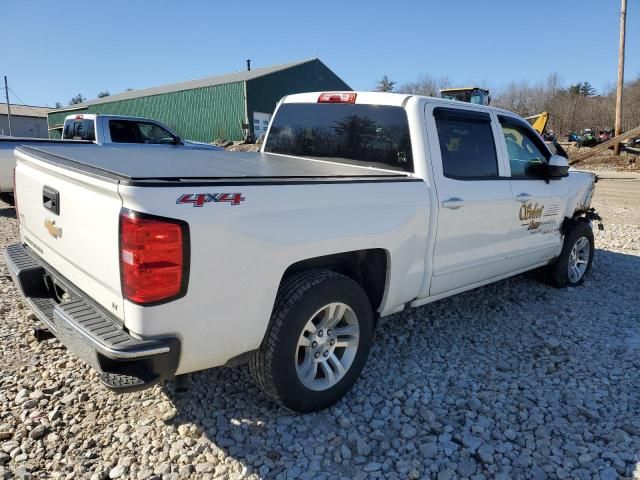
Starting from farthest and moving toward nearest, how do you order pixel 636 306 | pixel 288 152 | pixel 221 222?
pixel 636 306 < pixel 288 152 < pixel 221 222

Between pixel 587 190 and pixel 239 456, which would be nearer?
pixel 239 456

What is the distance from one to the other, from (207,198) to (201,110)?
35701 millimetres

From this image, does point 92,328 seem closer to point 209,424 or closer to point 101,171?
point 101,171

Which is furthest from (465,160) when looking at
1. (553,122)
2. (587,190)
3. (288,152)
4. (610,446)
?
(553,122)

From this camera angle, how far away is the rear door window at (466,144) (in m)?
3.69

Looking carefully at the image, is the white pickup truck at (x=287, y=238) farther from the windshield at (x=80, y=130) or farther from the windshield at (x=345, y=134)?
the windshield at (x=80, y=130)

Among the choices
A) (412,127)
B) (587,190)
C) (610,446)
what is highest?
(412,127)

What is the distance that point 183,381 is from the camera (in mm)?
2520

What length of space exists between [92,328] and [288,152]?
8.82 ft

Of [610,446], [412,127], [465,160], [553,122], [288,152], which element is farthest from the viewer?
[553,122]

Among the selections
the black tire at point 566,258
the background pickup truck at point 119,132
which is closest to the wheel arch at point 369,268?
the black tire at point 566,258

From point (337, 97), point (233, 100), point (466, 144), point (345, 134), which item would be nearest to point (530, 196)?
point (466, 144)

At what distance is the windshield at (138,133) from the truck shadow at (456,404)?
7.74m

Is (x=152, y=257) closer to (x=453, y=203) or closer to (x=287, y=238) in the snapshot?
(x=287, y=238)
